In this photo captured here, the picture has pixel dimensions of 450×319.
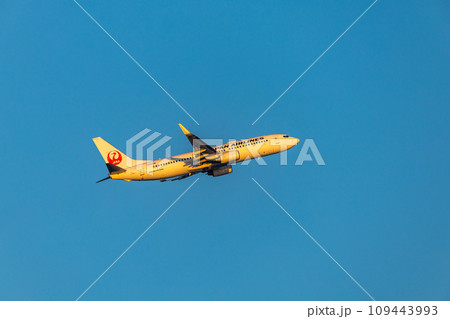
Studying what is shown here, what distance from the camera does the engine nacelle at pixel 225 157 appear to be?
287 feet

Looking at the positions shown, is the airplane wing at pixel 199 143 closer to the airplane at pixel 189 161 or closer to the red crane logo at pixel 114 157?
the airplane at pixel 189 161

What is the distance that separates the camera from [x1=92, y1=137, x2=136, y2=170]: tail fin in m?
89.2

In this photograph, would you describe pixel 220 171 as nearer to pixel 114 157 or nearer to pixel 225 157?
pixel 225 157

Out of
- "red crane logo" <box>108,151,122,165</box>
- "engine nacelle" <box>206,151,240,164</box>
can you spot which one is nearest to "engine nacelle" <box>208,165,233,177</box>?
"engine nacelle" <box>206,151,240,164</box>

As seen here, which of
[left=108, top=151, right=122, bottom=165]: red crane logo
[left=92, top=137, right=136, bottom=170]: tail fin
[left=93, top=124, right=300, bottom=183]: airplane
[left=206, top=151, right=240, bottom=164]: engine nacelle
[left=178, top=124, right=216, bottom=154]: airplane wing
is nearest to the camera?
[left=178, top=124, right=216, bottom=154]: airplane wing

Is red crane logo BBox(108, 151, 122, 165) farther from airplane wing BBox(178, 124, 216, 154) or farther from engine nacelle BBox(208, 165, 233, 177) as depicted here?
engine nacelle BBox(208, 165, 233, 177)

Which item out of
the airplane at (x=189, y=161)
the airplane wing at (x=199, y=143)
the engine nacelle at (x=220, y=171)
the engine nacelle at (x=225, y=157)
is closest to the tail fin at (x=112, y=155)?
the airplane at (x=189, y=161)

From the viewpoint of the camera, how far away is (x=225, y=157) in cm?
8794

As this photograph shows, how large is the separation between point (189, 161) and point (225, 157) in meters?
5.49

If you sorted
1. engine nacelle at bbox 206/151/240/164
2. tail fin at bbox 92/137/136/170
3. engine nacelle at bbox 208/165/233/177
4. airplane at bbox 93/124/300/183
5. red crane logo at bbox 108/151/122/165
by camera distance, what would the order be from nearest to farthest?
airplane at bbox 93/124/300/183 < engine nacelle at bbox 206/151/240/164 < red crane logo at bbox 108/151/122/165 < tail fin at bbox 92/137/136/170 < engine nacelle at bbox 208/165/233/177

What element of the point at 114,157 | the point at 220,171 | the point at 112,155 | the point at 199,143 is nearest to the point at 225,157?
the point at 220,171
